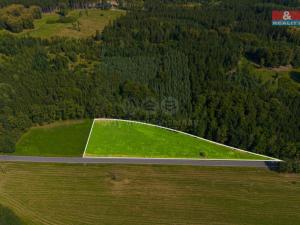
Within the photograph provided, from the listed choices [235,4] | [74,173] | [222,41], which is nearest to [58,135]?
[74,173]

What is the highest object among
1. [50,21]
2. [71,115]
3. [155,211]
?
[50,21]

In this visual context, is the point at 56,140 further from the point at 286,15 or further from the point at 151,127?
the point at 286,15

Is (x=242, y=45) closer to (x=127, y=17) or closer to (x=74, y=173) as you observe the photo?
(x=127, y=17)

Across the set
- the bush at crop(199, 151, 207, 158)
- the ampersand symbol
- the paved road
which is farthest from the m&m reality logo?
the bush at crop(199, 151, 207, 158)

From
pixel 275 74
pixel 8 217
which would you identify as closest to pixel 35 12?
pixel 275 74

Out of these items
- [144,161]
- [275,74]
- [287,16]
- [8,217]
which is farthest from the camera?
[287,16]

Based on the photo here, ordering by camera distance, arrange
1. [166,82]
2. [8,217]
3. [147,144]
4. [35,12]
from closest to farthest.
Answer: [8,217]
[147,144]
[166,82]
[35,12]

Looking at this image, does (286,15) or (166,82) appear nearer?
(166,82)

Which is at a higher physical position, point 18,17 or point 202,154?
point 18,17
